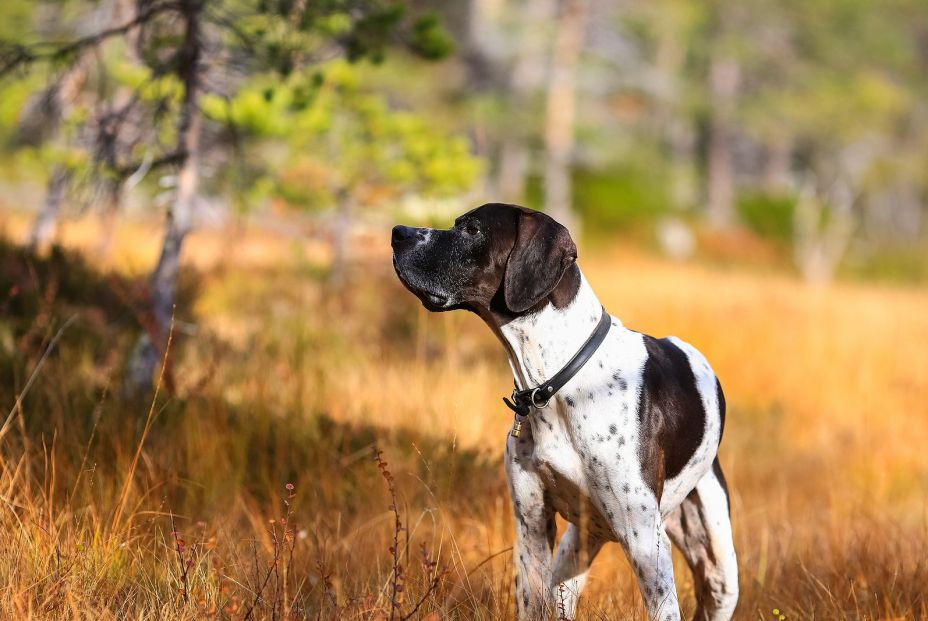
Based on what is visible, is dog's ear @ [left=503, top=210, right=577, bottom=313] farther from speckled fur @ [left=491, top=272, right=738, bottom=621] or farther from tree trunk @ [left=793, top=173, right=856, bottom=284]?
tree trunk @ [left=793, top=173, right=856, bottom=284]

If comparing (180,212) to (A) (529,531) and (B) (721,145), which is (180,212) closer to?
(A) (529,531)

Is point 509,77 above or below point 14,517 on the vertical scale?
above

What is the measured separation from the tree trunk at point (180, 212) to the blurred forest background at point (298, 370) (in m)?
0.02

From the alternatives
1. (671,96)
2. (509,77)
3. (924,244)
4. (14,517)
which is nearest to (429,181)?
(14,517)

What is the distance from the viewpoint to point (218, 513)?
11.9 ft

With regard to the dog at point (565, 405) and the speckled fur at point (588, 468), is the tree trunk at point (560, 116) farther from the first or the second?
the dog at point (565, 405)

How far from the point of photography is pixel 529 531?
9.70 ft

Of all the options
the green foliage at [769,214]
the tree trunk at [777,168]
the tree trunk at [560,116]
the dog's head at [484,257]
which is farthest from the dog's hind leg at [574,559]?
the tree trunk at [777,168]

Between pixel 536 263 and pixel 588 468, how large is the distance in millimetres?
600

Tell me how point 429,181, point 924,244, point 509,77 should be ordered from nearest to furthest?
point 429,181, point 509,77, point 924,244

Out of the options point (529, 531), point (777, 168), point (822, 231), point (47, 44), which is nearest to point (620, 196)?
point (822, 231)

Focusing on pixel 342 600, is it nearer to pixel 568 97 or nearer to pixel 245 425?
pixel 245 425

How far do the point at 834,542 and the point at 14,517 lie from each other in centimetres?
320

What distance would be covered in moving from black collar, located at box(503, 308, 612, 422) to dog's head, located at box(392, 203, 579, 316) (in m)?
0.15
